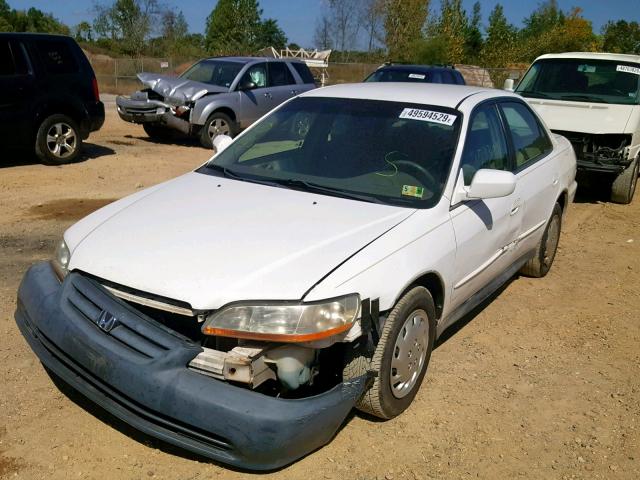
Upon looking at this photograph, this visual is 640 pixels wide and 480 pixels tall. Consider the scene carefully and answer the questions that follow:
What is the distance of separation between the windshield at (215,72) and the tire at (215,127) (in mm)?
677

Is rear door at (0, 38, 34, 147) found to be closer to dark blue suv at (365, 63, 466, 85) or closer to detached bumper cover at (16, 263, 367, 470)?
dark blue suv at (365, 63, 466, 85)

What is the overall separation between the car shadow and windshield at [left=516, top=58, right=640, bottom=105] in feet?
23.0

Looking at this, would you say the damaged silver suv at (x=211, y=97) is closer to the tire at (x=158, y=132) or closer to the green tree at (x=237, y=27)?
the tire at (x=158, y=132)

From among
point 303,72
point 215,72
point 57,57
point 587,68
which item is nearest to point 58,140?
point 57,57

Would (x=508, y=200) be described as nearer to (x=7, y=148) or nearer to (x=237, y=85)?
(x=7, y=148)

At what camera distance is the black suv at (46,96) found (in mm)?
9438

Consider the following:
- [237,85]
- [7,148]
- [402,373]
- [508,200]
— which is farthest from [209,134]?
[402,373]

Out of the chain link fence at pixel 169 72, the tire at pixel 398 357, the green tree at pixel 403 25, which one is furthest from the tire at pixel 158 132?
the green tree at pixel 403 25

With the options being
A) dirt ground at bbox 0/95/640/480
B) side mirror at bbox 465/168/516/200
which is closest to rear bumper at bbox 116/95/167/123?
dirt ground at bbox 0/95/640/480

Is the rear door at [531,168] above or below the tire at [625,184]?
above

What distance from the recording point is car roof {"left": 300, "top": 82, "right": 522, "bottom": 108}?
4.28m

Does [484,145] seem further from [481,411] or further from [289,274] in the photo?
[289,274]

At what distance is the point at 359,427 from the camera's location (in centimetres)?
344

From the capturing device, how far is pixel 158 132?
13.9m
